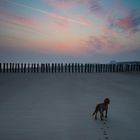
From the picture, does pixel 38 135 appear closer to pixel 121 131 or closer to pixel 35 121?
pixel 35 121

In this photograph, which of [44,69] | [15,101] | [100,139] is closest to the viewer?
[100,139]

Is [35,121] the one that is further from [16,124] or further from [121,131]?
[121,131]

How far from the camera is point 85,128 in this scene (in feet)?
11.9

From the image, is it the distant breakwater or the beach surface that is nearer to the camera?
the beach surface

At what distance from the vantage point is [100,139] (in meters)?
3.14

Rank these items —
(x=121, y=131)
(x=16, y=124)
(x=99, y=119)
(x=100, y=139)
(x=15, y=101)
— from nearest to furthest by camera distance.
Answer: (x=100, y=139) → (x=121, y=131) → (x=16, y=124) → (x=99, y=119) → (x=15, y=101)

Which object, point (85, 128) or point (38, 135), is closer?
point (38, 135)

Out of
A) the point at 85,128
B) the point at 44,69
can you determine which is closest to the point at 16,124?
the point at 85,128

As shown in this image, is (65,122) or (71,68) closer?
(65,122)

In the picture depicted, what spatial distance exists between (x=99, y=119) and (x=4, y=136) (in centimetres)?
195

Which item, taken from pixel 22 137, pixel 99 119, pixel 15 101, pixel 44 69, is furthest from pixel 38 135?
pixel 44 69

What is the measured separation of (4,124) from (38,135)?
0.93 metres

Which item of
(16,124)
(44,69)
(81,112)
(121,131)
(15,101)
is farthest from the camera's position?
(44,69)

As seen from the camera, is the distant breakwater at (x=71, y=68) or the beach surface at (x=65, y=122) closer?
the beach surface at (x=65, y=122)
